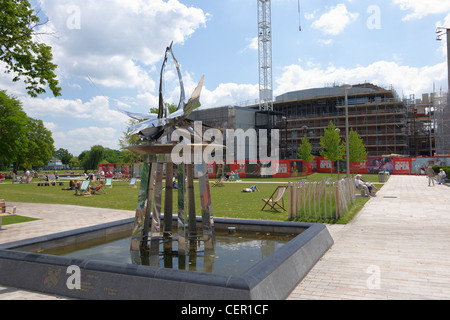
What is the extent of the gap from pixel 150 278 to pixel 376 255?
4435mm

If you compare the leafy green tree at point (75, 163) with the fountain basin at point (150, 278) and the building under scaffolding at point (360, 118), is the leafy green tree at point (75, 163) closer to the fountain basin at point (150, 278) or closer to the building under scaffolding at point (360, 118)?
the building under scaffolding at point (360, 118)

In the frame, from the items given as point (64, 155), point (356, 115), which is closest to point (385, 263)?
point (356, 115)

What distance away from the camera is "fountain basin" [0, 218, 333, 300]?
150 inches

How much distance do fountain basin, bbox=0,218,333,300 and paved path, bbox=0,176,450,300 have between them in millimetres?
192

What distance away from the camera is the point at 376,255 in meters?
6.41

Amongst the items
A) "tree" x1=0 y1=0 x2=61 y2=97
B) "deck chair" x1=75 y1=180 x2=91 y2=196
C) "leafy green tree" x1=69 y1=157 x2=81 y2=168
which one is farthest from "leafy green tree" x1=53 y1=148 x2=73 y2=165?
"tree" x1=0 y1=0 x2=61 y2=97

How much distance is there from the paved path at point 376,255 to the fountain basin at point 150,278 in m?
0.19

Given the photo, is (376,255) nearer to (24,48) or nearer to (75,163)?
(24,48)

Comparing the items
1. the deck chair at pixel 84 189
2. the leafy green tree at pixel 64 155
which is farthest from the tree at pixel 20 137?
the leafy green tree at pixel 64 155

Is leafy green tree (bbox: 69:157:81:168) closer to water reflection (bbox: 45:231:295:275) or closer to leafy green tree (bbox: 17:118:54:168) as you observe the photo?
leafy green tree (bbox: 17:118:54:168)

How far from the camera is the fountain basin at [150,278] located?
381 cm

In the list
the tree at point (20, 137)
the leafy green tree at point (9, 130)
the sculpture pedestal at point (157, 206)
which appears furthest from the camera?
the tree at point (20, 137)
